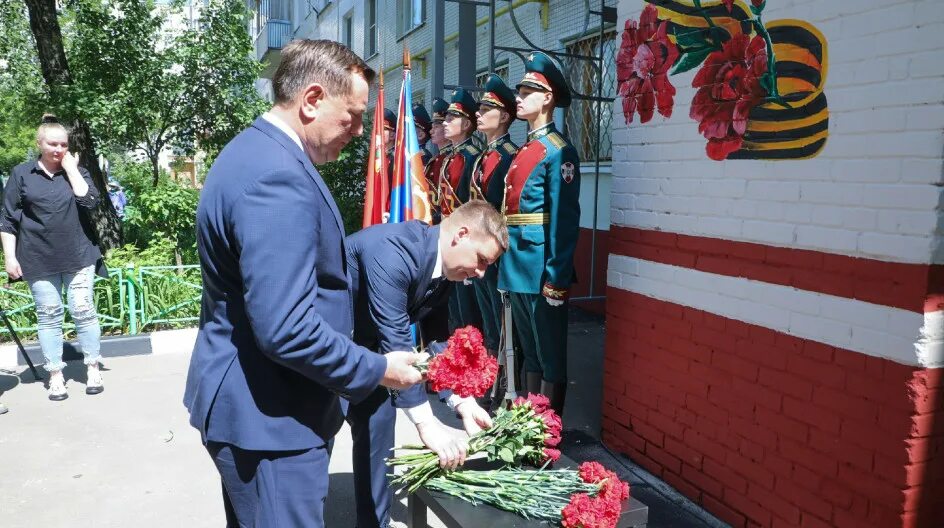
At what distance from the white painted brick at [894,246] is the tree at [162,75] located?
8025 mm

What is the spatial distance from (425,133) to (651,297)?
14.8 feet

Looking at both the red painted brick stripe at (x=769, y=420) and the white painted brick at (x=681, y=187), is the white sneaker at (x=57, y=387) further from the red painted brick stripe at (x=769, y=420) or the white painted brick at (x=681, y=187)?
the white painted brick at (x=681, y=187)

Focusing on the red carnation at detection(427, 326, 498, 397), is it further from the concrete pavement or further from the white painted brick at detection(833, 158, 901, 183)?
the white painted brick at detection(833, 158, 901, 183)

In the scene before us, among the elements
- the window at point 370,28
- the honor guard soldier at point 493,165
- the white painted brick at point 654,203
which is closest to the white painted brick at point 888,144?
the white painted brick at point 654,203

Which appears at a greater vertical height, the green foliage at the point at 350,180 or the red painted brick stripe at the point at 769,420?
the green foliage at the point at 350,180

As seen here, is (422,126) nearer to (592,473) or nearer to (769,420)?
(769,420)

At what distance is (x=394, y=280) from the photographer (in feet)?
8.18

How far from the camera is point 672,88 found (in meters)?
3.44

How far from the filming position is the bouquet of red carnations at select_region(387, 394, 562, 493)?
2.42 m

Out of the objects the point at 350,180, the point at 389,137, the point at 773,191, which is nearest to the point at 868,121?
the point at 773,191

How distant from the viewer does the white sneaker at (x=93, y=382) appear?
525 cm

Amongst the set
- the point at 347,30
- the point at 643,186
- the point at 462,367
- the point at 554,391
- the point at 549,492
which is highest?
the point at 347,30

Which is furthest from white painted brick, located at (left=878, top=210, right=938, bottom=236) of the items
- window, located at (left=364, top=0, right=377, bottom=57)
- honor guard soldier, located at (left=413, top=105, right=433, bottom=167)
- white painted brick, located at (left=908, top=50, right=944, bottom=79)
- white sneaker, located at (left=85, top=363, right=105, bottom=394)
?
window, located at (left=364, top=0, right=377, bottom=57)

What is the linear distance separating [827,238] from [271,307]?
2076mm
